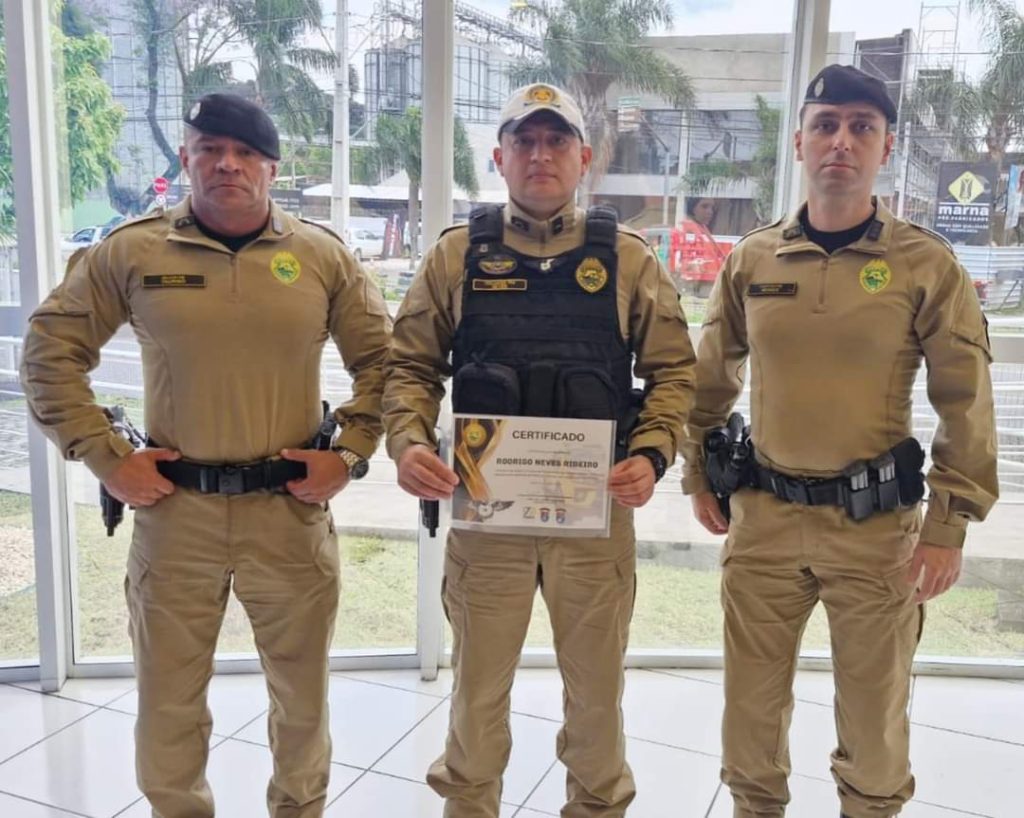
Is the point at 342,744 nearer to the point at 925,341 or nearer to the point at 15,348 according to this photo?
the point at 15,348

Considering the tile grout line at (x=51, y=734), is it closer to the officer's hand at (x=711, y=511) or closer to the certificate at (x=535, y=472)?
the certificate at (x=535, y=472)

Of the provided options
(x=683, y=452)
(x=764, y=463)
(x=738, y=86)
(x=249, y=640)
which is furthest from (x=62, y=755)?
(x=738, y=86)

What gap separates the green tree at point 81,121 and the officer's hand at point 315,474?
4.64 ft

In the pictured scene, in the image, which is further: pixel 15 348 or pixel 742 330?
pixel 15 348

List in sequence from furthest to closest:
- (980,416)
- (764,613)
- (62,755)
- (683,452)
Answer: (62,755), (683,452), (764,613), (980,416)

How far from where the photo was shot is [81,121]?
Result: 2707 mm

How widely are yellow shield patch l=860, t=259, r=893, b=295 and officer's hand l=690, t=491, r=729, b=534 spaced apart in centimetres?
60

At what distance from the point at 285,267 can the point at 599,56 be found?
4.58 feet

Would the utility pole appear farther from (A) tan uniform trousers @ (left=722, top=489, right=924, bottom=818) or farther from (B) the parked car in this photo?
(A) tan uniform trousers @ (left=722, top=489, right=924, bottom=818)

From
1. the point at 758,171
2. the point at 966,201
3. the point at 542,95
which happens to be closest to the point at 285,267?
the point at 542,95

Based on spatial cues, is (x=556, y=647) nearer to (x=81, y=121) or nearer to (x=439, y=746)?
(x=439, y=746)

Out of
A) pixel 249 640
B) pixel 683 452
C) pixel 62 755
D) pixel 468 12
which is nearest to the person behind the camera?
pixel 683 452

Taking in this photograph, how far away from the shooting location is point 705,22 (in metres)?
2.75

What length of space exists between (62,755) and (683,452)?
1.92 metres
